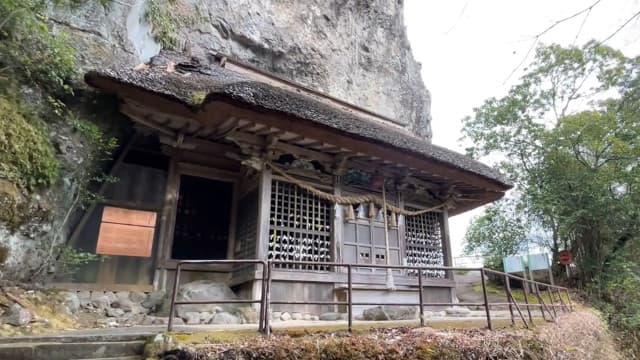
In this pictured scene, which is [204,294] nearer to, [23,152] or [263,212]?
[263,212]

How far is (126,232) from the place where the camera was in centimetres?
724

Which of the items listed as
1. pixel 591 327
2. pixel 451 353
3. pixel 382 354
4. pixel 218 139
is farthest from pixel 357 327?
pixel 591 327

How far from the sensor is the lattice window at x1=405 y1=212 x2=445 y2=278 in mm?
8984

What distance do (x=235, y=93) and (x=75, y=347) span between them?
3.63 m

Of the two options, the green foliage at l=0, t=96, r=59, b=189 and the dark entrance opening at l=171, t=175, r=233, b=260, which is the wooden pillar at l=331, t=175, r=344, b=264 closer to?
the dark entrance opening at l=171, t=175, r=233, b=260

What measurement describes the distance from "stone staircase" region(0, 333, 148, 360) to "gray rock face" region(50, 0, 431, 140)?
15.5 feet

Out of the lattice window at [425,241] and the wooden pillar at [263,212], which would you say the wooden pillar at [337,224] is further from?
the lattice window at [425,241]

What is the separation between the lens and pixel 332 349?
147 inches

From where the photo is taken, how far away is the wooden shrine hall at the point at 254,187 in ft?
20.9

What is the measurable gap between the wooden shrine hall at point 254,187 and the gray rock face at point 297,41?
0.97m

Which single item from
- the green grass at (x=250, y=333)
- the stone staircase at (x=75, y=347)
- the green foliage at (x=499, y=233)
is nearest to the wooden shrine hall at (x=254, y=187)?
the green grass at (x=250, y=333)

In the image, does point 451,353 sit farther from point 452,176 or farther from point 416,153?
point 452,176

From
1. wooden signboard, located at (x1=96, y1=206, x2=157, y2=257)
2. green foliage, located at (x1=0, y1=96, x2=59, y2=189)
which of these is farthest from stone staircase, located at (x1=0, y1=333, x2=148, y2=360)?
wooden signboard, located at (x1=96, y1=206, x2=157, y2=257)

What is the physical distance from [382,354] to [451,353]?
88 cm
